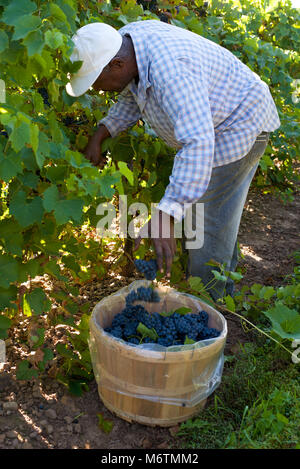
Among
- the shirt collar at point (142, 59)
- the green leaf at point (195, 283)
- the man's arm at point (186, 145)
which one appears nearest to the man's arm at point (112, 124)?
the shirt collar at point (142, 59)

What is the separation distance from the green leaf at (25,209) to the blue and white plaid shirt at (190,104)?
45 centimetres

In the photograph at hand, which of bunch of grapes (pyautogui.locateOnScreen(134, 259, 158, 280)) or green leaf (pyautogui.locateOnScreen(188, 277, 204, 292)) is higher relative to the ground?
bunch of grapes (pyautogui.locateOnScreen(134, 259, 158, 280))

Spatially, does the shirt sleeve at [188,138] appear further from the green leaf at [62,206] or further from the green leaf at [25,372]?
the green leaf at [25,372]

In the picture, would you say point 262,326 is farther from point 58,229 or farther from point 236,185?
point 58,229

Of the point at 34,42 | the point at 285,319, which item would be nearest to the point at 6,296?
the point at 34,42

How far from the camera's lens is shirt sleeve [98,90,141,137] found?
253 cm

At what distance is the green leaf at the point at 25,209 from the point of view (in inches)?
70.1

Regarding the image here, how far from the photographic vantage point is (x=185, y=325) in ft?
6.92

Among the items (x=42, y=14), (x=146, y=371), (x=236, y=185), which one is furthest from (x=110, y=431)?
(x=42, y=14)

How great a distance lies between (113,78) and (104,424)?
141cm

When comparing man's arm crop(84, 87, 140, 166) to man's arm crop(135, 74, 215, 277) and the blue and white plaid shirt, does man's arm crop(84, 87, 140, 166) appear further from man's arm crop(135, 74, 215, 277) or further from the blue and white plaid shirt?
man's arm crop(135, 74, 215, 277)

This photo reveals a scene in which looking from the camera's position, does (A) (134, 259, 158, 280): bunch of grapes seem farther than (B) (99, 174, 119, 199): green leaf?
Yes

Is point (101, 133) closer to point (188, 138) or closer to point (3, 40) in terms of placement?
point (188, 138)

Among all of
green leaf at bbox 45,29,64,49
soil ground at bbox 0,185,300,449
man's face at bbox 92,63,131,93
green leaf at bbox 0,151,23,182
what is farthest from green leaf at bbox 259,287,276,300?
green leaf at bbox 45,29,64,49
